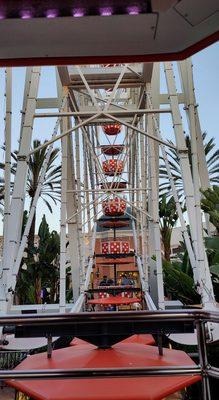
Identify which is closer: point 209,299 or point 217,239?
point 209,299

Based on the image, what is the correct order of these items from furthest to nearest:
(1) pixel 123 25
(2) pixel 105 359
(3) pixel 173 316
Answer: (2) pixel 105 359 < (1) pixel 123 25 < (3) pixel 173 316

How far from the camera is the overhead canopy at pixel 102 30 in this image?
7.73 ft

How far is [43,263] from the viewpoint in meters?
24.1

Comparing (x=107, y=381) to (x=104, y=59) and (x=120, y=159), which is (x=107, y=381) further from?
(x=120, y=159)

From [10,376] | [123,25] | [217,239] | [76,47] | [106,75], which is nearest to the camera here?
[10,376]

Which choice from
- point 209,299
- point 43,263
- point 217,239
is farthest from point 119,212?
point 209,299

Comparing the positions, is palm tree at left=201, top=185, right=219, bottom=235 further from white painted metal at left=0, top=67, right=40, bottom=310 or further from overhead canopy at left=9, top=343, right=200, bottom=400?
overhead canopy at left=9, top=343, right=200, bottom=400

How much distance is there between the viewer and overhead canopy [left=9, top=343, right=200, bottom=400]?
8.86 feet

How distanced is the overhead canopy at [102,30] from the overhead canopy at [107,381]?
7.78 feet

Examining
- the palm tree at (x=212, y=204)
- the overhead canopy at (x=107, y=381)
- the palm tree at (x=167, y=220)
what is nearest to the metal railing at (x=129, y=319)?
the overhead canopy at (x=107, y=381)

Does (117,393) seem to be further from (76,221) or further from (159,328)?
(76,221)

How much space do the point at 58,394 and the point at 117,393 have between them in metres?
0.44

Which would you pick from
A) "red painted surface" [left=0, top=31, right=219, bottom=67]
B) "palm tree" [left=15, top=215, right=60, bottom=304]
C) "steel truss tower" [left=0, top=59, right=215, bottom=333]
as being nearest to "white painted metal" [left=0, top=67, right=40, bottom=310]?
"steel truss tower" [left=0, top=59, right=215, bottom=333]

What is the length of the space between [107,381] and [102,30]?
8.55ft
